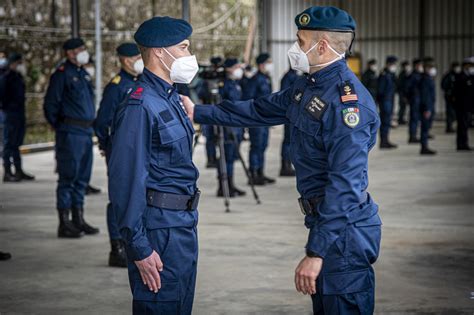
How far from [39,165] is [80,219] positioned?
6.23 meters

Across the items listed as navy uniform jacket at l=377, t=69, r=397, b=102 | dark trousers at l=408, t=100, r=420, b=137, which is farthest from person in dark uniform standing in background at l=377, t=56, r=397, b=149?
dark trousers at l=408, t=100, r=420, b=137

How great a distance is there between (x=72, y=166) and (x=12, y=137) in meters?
4.62

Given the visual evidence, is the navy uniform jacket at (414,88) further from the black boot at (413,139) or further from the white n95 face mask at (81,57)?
the white n95 face mask at (81,57)

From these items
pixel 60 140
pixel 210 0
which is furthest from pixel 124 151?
pixel 210 0

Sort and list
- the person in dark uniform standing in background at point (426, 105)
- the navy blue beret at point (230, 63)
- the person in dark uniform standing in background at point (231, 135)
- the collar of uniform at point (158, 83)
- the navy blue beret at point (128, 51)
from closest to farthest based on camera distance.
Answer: the collar of uniform at point (158, 83), the navy blue beret at point (128, 51), the person in dark uniform standing in background at point (231, 135), the navy blue beret at point (230, 63), the person in dark uniform standing in background at point (426, 105)

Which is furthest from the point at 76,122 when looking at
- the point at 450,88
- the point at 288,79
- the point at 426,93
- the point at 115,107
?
the point at 450,88

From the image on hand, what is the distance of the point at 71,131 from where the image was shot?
7.45m

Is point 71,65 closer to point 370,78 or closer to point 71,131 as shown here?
point 71,131

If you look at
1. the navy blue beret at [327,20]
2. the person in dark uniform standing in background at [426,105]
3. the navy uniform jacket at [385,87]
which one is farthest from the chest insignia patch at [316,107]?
the navy uniform jacket at [385,87]

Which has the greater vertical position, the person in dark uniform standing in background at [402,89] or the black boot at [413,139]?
the person in dark uniform standing in background at [402,89]

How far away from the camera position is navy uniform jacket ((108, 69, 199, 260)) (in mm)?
3240

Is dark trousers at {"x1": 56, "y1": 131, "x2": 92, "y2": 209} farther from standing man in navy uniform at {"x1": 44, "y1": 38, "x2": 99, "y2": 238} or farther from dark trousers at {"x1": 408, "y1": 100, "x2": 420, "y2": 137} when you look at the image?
dark trousers at {"x1": 408, "y1": 100, "x2": 420, "y2": 137}

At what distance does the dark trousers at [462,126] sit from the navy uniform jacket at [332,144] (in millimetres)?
11981

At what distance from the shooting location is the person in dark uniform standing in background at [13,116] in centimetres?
1154
